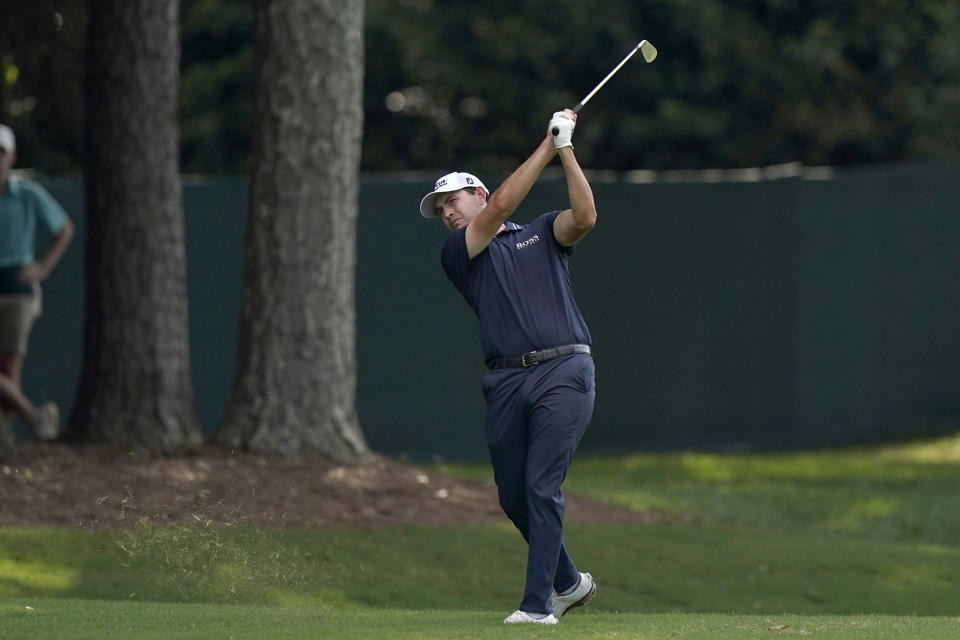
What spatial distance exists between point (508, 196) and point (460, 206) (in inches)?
21.8

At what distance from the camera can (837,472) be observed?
48.4 ft

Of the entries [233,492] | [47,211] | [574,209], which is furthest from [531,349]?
[47,211]

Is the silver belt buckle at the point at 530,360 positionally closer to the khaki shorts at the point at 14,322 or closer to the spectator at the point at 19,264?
the spectator at the point at 19,264

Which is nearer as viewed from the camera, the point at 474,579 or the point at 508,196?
the point at 508,196

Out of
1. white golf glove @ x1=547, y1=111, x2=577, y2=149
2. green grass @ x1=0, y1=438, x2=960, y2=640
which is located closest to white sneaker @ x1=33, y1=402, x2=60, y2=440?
green grass @ x1=0, y1=438, x2=960, y2=640

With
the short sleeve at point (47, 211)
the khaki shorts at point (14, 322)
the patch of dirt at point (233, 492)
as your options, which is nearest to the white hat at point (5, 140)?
the short sleeve at point (47, 211)

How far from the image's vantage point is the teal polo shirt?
12602 mm

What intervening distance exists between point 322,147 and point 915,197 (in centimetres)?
760

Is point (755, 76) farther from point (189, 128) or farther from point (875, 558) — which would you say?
point (875, 558)

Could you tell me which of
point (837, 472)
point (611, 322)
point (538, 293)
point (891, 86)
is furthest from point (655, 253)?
point (538, 293)

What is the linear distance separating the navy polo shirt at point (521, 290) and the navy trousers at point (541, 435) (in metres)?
0.11

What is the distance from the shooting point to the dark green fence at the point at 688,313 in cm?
1441

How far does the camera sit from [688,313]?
1575 cm

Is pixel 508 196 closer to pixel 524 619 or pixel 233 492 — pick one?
pixel 524 619
